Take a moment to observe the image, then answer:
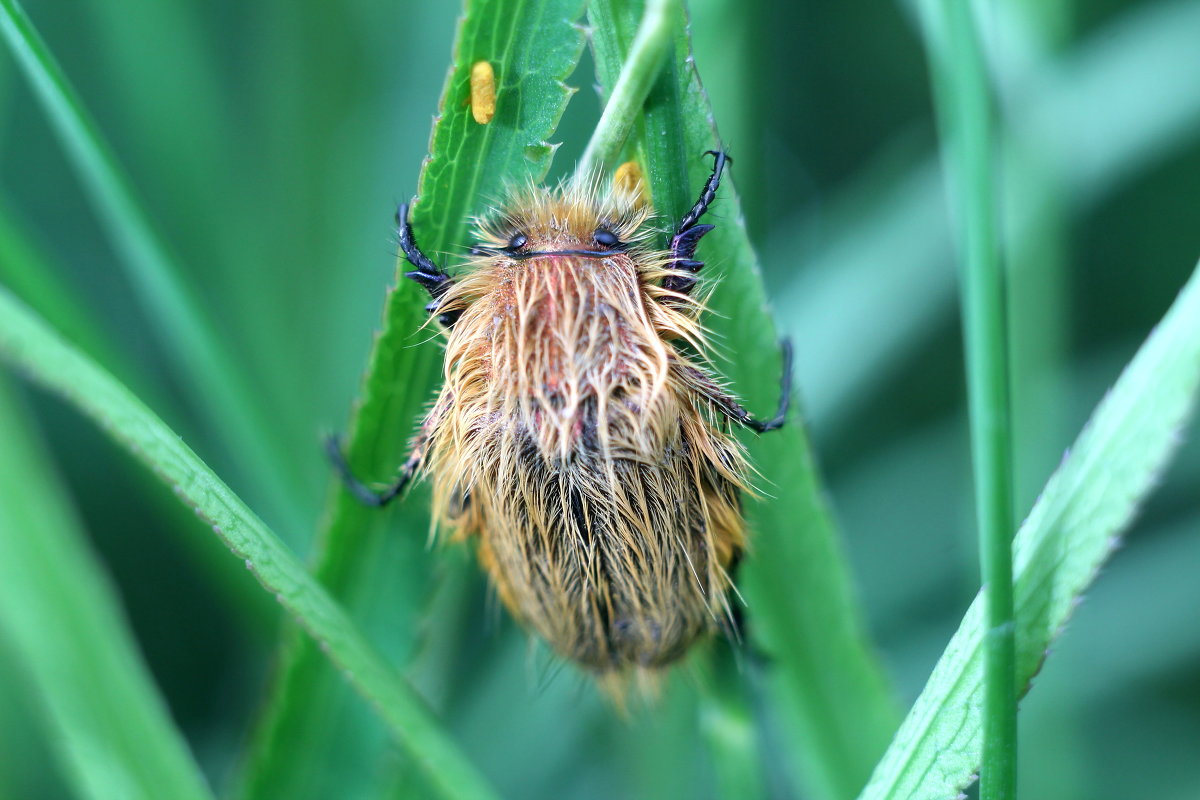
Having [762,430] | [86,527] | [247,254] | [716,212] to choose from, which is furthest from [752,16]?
[86,527]

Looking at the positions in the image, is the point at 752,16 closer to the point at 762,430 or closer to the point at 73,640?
the point at 762,430

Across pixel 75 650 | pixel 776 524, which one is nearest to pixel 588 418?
pixel 776 524

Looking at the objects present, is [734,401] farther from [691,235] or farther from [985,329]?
[985,329]

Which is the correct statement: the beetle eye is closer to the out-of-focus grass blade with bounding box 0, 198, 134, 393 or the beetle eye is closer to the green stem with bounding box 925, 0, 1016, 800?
the green stem with bounding box 925, 0, 1016, 800

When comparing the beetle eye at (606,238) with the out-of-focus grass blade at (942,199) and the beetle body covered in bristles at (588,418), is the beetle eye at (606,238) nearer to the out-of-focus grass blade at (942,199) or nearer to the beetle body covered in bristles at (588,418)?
the beetle body covered in bristles at (588,418)

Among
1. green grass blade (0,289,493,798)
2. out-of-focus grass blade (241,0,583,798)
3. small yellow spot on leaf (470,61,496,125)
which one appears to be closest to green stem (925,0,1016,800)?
out-of-focus grass blade (241,0,583,798)

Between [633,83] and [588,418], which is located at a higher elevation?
[633,83]
